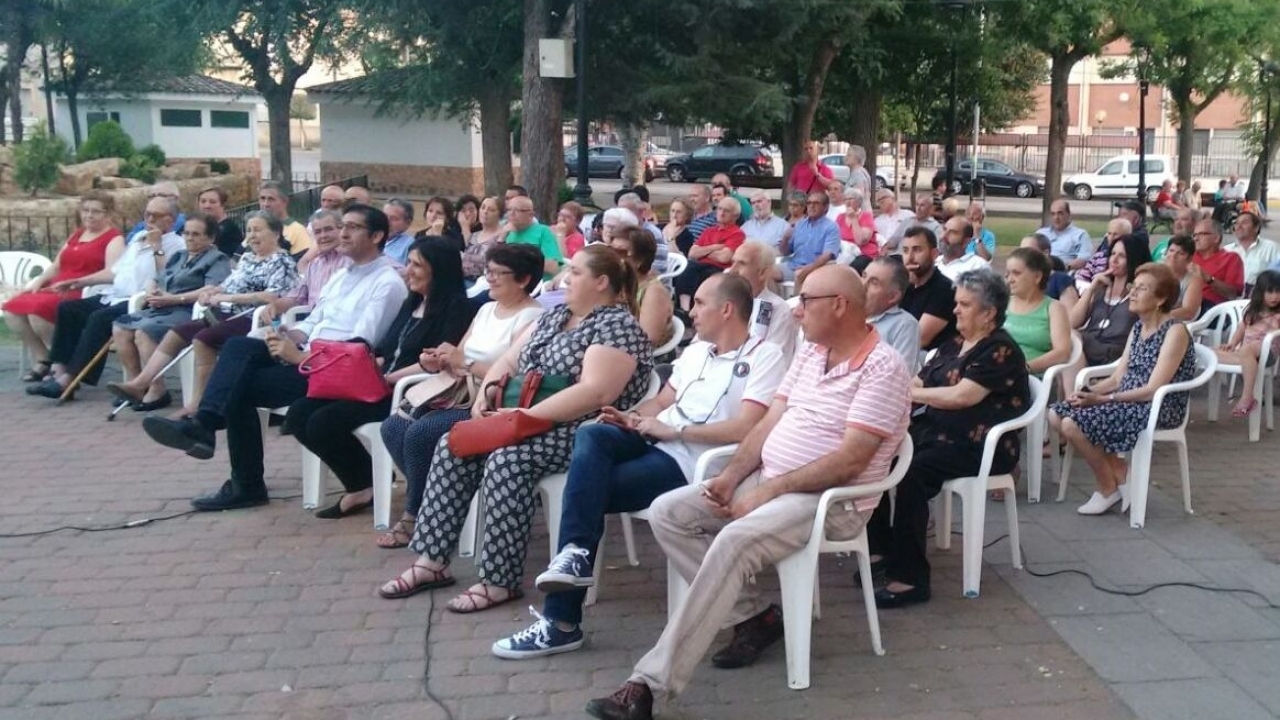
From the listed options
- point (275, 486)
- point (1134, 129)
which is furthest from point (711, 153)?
point (275, 486)

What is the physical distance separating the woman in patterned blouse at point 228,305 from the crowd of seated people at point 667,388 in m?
0.02

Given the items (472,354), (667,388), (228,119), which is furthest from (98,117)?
(667,388)

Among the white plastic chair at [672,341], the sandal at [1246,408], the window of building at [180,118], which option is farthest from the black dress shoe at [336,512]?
the window of building at [180,118]

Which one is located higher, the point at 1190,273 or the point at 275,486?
the point at 1190,273

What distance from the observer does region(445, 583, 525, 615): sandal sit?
4820mm

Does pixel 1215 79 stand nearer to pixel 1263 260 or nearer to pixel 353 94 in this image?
pixel 353 94

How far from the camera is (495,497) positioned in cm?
479

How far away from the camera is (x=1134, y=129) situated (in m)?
60.8

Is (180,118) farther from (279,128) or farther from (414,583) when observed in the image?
(414,583)

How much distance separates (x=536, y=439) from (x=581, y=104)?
10.0 meters

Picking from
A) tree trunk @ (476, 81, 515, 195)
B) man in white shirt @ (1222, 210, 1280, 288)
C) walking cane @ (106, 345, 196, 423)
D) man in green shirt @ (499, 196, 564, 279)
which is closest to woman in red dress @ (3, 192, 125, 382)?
walking cane @ (106, 345, 196, 423)

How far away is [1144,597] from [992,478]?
695 mm

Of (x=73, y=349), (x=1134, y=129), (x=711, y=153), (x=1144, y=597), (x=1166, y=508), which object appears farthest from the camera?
(x=1134, y=129)

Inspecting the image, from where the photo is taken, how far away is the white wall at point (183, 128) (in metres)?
38.3
